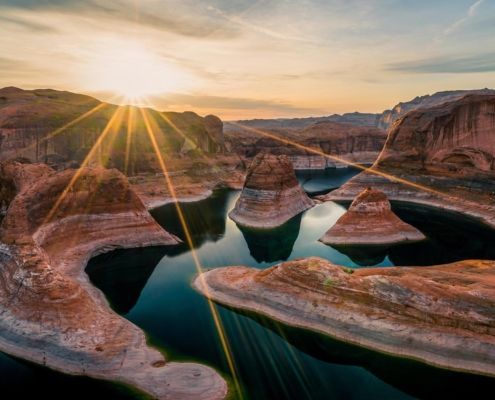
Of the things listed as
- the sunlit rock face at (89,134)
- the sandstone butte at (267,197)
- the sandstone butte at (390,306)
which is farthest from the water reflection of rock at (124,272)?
the sunlit rock face at (89,134)

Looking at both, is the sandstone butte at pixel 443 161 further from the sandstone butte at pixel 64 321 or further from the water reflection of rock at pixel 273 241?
the sandstone butte at pixel 64 321

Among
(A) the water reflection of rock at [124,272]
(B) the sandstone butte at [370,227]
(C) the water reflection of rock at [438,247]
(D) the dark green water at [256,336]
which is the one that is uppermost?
(B) the sandstone butte at [370,227]

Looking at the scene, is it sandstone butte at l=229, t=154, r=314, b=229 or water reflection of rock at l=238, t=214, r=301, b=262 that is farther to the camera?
sandstone butte at l=229, t=154, r=314, b=229

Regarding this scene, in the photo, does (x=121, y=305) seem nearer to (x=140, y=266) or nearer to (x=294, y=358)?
(x=140, y=266)

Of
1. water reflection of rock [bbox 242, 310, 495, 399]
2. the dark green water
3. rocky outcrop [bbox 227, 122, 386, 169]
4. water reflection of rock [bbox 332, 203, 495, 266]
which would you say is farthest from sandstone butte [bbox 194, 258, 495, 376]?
rocky outcrop [bbox 227, 122, 386, 169]

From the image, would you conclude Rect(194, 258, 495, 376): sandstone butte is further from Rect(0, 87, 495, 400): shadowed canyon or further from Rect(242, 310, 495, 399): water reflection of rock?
Rect(242, 310, 495, 399): water reflection of rock

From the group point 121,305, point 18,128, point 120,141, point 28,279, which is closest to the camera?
point 28,279

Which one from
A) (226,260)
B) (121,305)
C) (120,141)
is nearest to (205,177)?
(120,141)
